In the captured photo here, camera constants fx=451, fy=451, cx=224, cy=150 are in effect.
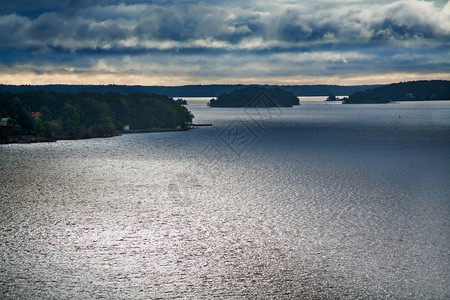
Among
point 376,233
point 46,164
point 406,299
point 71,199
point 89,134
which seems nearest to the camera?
point 406,299

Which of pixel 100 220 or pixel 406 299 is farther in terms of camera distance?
pixel 100 220

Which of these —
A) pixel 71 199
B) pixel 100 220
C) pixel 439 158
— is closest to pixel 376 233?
pixel 100 220

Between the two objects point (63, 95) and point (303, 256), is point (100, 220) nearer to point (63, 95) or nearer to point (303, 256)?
point (303, 256)

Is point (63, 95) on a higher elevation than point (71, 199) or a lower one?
higher

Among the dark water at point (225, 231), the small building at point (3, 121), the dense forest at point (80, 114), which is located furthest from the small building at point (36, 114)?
the dark water at point (225, 231)

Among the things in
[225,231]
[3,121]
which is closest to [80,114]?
[3,121]

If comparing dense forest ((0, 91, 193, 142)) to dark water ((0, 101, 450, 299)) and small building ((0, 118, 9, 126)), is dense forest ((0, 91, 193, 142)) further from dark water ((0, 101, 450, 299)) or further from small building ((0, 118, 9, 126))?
dark water ((0, 101, 450, 299))
